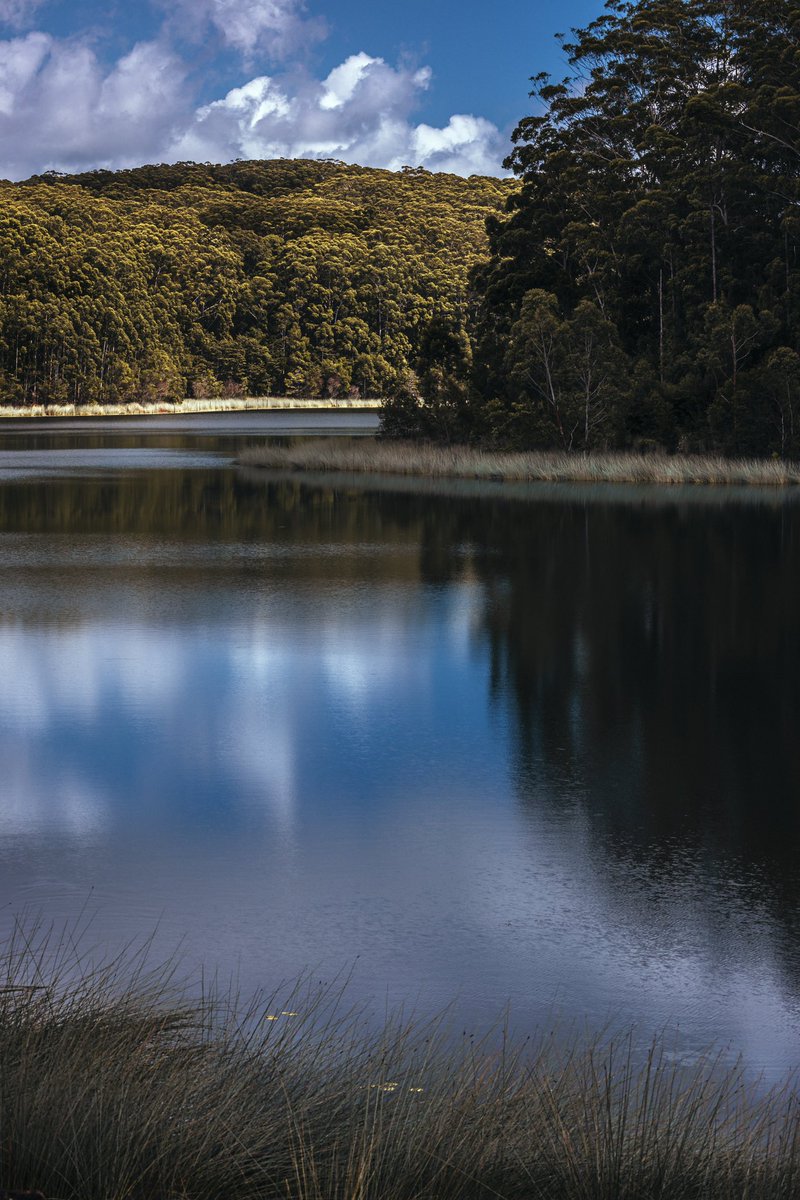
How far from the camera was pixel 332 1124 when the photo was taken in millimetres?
4406

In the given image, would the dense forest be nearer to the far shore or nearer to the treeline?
the treeline

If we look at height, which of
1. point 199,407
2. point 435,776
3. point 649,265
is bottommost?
point 435,776

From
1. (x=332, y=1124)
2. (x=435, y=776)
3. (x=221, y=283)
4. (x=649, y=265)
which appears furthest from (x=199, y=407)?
(x=332, y=1124)

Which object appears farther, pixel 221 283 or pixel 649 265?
pixel 221 283

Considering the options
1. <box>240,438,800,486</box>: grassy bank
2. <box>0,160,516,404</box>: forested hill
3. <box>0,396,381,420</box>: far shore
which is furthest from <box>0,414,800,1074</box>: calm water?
<box>0,160,516,404</box>: forested hill

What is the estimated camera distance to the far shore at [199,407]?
377ft

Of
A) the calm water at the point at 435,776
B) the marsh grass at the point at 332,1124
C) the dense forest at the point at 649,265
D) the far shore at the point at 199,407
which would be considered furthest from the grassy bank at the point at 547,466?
the far shore at the point at 199,407

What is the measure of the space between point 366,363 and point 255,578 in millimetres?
128126

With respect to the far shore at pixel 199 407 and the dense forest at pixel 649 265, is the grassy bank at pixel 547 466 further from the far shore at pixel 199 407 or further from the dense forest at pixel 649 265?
the far shore at pixel 199 407

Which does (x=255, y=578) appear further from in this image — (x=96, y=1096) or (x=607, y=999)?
(x=96, y=1096)

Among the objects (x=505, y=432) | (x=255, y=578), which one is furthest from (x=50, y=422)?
(x=255, y=578)

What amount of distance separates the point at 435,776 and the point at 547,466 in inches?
1383

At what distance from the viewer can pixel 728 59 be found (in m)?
52.6

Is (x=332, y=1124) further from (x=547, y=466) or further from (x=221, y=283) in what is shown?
(x=221, y=283)
